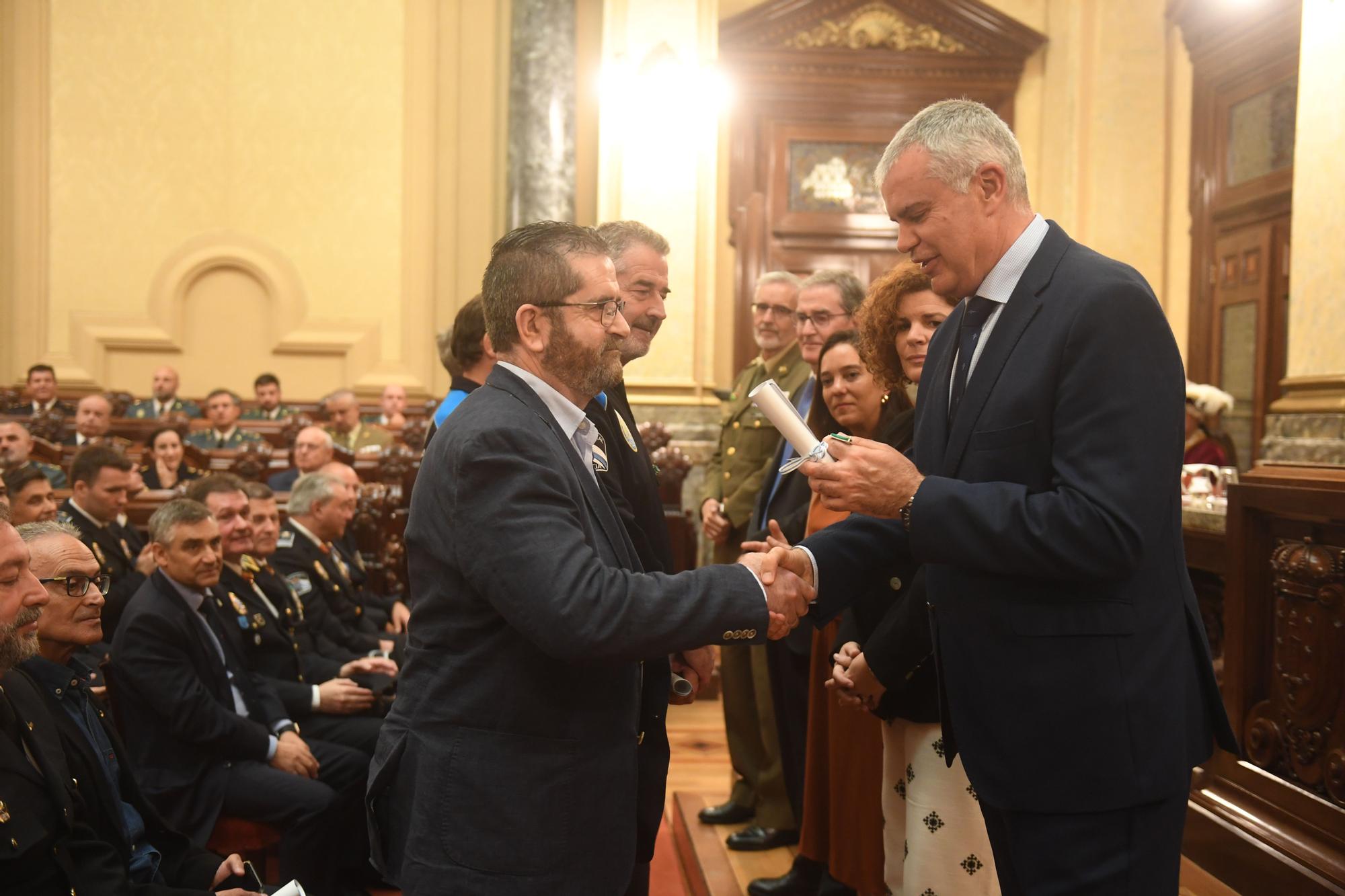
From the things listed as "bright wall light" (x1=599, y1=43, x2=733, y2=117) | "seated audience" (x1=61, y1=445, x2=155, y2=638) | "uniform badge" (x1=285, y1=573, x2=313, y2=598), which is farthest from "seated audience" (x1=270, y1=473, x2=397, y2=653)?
"bright wall light" (x1=599, y1=43, x2=733, y2=117)

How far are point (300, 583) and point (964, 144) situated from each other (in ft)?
11.1

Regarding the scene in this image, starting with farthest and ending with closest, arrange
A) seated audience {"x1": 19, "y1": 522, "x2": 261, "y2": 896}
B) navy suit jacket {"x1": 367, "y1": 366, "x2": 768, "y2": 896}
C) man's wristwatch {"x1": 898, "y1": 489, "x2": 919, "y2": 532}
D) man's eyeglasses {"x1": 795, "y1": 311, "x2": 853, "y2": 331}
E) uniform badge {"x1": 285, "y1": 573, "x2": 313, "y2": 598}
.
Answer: uniform badge {"x1": 285, "y1": 573, "x2": 313, "y2": 598}
man's eyeglasses {"x1": 795, "y1": 311, "x2": 853, "y2": 331}
seated audience {"x1": 19, "y1": 522, "x2": 261, "y2": 896}
man's wristwatch {"x1": 898, "y1": 489, "x2": 919, "y2": 532}
navy suit jacket {"x1": 367, "y1": 366, "x2": 768, "y2": 896}

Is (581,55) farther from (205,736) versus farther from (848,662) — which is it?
(848,662)

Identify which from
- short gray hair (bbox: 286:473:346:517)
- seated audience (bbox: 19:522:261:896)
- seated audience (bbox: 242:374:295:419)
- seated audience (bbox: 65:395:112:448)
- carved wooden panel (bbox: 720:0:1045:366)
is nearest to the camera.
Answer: seated audience (bbox: 19:522:261:896)

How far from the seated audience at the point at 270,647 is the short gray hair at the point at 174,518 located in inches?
12.5

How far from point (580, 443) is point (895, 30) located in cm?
750

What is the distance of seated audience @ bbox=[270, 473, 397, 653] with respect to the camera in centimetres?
444

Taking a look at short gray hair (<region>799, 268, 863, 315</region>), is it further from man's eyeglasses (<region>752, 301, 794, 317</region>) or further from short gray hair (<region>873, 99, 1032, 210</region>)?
short gray hair (<region>873, 99, 1032, 210</region>)

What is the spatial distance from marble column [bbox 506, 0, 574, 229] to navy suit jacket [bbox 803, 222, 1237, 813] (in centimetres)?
735

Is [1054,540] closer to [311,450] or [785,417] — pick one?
[785,417]

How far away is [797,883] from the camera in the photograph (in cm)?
307

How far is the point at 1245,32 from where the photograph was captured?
716 centimetres

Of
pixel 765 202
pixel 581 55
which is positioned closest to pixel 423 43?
pixel 581 55

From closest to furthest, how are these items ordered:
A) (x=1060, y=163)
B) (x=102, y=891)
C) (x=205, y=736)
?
1. (x=102, y=891)
2. (x=205, y=736)
3. (x=1060, y=163)
